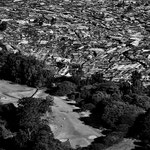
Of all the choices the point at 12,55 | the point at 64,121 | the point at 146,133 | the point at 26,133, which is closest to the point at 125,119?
the point at 146,133

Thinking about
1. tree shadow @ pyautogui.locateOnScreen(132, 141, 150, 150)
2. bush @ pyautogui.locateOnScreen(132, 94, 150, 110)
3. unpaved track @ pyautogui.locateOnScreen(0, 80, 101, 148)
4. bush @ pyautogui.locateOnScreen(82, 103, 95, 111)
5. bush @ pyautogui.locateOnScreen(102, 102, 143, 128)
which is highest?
bush @ pyautogui.locateOnScreen(102, 102, 143, 128)

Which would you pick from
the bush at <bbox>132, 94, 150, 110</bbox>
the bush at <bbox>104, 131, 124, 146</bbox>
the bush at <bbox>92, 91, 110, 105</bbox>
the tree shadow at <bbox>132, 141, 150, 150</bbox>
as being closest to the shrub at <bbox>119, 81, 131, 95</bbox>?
the bush at <bbox>132, 94, 150, 110</bbox>

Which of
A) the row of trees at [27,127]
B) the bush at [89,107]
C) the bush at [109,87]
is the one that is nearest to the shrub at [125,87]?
the bush at [109,87]

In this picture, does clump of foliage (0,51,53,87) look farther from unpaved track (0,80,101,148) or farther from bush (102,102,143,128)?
bush (102,102,143,128)

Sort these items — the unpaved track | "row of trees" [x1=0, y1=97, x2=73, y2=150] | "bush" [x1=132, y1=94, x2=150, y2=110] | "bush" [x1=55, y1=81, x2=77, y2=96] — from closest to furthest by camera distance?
"row of trees" [x1=0, y1=97, x2=73, y2=150] < the unpaved track < "bush" [x1=132, y1=94, x2=150, y2=110] < "bush" [x1=55, y1=81, x2=77, y2=96]

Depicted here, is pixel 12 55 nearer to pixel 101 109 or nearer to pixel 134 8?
pixel 101 109

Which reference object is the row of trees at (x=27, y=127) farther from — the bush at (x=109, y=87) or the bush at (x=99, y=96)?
the bush at (x=109, y=87)

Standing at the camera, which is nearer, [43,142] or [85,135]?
[43,142]

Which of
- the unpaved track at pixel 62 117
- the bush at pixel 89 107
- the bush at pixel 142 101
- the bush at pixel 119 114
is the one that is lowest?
the unpaved track at pixel 62 117
